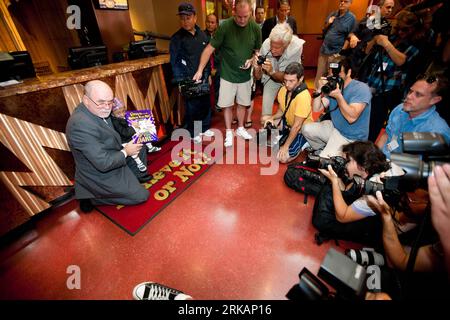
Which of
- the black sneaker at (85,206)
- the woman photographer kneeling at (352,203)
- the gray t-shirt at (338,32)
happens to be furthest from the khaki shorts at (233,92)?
the gray t-shirt at (338,32)

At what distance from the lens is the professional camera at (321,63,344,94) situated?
2180mm

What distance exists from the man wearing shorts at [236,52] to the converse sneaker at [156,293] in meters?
2.19

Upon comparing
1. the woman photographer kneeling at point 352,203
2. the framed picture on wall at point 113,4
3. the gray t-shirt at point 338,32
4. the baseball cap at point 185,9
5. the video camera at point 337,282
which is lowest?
the woman photographer kneeling at point 352,203

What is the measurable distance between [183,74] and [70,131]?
6.03 feet

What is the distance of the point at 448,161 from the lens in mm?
816

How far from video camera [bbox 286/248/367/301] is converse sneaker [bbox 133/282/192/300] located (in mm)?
923

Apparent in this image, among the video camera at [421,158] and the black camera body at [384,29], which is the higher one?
A: the black camera body at [384,29]

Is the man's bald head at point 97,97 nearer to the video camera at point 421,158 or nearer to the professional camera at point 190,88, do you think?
the professional camera at point 190,88

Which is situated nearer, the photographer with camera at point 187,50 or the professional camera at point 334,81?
the professional camera at point 334,81

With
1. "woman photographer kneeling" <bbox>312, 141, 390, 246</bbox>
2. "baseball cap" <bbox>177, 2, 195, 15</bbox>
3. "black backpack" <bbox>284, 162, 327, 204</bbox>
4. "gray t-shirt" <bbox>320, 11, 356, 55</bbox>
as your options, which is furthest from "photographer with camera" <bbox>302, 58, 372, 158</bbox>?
"gray t-shirt" <bbox>320, 11, 356, 55</bbox>

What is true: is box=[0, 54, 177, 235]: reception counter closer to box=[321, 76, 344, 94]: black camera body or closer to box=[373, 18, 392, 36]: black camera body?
box=[321, 76, 344, 94]: black camera body

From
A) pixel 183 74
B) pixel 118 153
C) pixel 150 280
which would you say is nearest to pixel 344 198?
pixel 150 280

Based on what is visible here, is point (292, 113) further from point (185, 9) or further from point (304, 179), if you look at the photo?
point (185, 9)

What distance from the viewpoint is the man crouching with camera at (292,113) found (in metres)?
2.50
